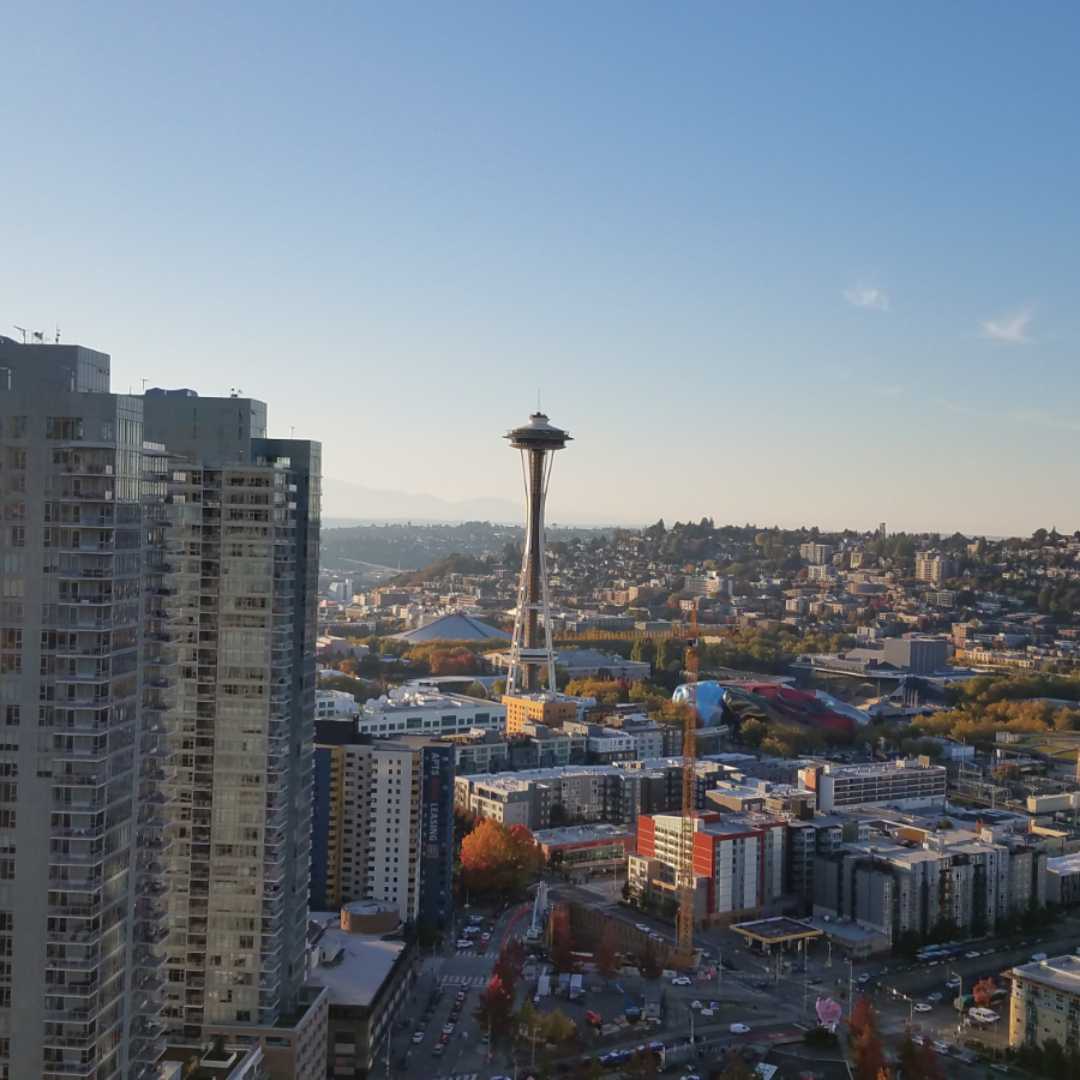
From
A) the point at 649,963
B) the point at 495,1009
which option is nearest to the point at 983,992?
the point at 649,963

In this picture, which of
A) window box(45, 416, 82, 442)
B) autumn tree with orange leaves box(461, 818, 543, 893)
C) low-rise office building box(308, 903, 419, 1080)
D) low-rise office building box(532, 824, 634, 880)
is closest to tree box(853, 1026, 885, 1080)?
low-rise office building box(308, 903, 419, 1080)

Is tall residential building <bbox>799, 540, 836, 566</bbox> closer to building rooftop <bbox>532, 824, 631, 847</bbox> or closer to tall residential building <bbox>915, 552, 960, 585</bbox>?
tall residential building <bbox>915, 552, 960, 585</bbox>

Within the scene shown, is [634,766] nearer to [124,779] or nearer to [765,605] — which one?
[124,779]

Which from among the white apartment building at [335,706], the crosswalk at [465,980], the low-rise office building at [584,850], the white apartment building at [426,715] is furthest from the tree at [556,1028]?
the white apartment building at [335,706]

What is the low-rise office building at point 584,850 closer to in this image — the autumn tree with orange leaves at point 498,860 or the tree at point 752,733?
the autumn tree with orange leaves at point 498,860

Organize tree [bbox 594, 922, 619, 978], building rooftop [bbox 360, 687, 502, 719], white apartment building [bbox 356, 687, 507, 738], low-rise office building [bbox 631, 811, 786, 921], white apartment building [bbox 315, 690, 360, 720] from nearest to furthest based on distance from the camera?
tree [bbox 594, 922, 619, 978]
low-rise office building [bbox 631, 811, 786, 921]
white apartment building [bbox 315, 690, 360, 720]
white apartment building [bbox 356, 687, 507, 738]
building rooftop [bbox 360, 687, 502, 719]
